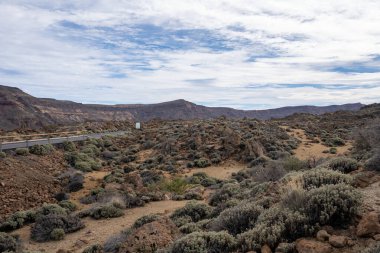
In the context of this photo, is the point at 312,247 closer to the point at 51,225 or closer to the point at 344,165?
the point at 344,165

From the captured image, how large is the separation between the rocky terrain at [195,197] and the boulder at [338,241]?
1 cm

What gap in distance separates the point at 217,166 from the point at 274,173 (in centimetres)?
1070

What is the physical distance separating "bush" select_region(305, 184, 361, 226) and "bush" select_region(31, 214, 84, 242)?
8529 mm

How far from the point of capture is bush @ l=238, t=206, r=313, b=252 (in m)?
5.59

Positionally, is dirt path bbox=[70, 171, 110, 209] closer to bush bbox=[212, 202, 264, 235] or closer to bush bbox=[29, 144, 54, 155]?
bush bbox=[29, 144, 54, 155]

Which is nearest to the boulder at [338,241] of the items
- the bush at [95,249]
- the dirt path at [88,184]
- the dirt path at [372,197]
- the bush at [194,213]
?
the dirt path at [372,197]

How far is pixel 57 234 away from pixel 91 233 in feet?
3.46

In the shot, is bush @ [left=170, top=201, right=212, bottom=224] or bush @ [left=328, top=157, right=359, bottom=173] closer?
bush @ [left=328, top=157, right=359, bottom=173]

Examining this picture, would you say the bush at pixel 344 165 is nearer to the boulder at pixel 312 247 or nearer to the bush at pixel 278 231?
the bush at pixel 278 231

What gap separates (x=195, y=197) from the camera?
15352mm

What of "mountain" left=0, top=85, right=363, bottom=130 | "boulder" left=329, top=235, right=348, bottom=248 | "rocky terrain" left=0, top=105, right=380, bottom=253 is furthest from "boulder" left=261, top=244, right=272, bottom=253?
"mountain" left=0, top=85, right=363, bottom=130

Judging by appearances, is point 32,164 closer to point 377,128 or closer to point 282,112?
point 377,128

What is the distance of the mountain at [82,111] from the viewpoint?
84188 mm

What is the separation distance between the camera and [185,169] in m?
24.3
